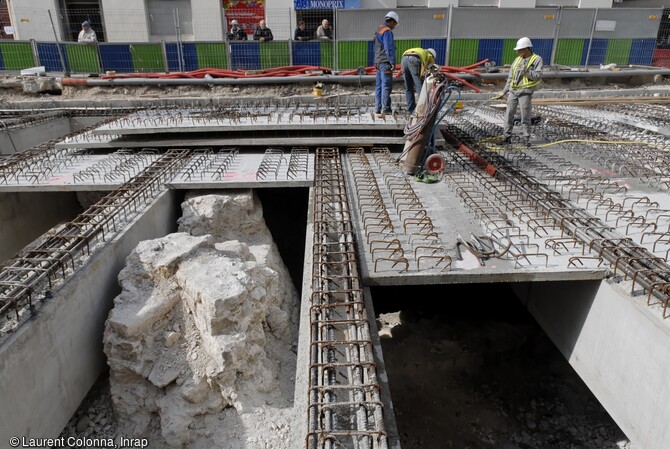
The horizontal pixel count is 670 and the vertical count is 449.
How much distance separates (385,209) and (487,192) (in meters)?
1.54

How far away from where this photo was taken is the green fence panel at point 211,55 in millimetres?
14727

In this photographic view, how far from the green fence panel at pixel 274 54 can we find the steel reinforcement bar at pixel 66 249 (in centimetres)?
851

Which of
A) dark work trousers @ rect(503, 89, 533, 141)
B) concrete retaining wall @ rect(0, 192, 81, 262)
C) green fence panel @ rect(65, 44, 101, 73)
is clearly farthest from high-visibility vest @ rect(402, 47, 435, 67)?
green fence panel @ rect(65, 44, 101, 73)

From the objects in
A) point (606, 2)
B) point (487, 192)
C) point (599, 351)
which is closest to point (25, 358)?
point (599, 351)

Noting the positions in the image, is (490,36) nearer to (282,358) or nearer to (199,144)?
(199,144)

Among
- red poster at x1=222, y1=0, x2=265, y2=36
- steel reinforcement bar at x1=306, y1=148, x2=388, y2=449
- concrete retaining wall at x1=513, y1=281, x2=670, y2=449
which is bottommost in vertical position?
concrete retaining wall at x1=513, y1=281, x2=670, y2=449

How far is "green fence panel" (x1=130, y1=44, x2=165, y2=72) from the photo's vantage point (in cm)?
1481

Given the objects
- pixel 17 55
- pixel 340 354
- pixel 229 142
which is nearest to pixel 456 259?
pixel 340 354

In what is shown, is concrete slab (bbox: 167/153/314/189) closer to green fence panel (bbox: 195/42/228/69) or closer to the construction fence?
green fence panel (bbox: 195/42/228/69)

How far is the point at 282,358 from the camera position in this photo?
5371 millimetres

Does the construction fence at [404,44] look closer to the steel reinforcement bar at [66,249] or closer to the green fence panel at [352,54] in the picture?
the green fence panel at [352,54]

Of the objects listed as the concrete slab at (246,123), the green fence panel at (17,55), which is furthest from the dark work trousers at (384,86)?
the green fence panel at (17,55)

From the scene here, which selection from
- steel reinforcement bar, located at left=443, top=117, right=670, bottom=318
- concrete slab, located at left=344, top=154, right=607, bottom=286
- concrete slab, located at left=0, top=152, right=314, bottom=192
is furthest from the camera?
concrete slab, located at left=0, top=152, right=314, bottom=192

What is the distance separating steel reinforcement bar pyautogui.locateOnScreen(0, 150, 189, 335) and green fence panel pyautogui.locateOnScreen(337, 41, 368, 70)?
9.13 metres
